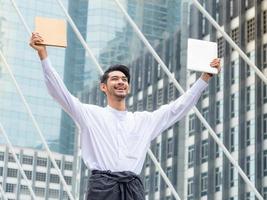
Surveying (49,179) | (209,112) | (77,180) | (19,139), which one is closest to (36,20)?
(209,112)

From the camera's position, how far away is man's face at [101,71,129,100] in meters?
2.88

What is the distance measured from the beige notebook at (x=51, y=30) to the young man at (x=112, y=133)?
0.02 meters

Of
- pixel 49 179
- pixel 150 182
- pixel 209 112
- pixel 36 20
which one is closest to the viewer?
pixel 36 20

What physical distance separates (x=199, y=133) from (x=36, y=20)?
3917 centimetres

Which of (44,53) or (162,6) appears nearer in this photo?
(44,53)

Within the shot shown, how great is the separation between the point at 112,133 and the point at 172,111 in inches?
9.8

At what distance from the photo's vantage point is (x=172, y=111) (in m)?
3.02

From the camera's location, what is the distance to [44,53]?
9.36 ft

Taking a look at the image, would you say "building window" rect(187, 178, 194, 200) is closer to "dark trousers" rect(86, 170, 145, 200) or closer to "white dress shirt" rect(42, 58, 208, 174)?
"white dress shirt" rect(42, 58, 208, 174)

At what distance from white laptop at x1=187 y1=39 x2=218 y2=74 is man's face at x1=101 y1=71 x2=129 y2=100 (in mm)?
225

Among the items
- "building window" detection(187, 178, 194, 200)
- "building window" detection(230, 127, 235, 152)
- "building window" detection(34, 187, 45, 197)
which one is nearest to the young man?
"building window" detection(230, 127, 235, 152)

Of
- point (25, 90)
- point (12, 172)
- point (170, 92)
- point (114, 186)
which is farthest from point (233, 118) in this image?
point (25, 90)

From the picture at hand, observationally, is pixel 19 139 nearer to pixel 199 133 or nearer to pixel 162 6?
pixel 162 6

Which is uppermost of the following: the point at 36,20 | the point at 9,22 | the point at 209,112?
the point at 9,22
